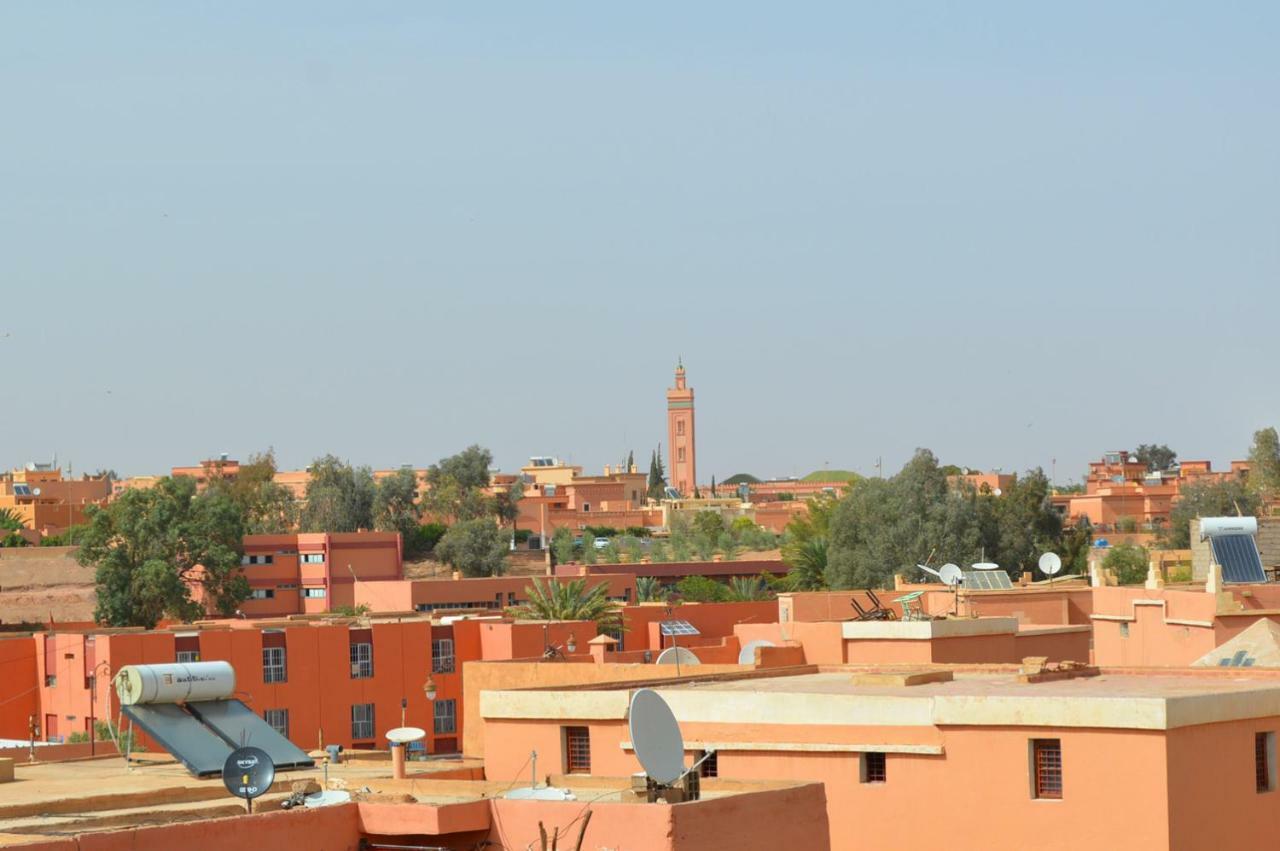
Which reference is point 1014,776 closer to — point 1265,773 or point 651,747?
point 1265,773

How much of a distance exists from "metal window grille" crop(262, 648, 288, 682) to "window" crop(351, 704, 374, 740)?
185cm

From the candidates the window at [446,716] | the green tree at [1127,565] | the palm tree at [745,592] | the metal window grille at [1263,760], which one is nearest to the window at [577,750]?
the metal window grille at [1263,760]

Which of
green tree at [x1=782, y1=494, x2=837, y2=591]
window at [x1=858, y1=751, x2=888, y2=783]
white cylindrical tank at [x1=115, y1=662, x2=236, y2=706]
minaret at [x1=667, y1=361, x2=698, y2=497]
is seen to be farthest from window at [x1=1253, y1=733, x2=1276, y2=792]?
minaret at [x1=667, y1=361, x2=698, y2=497]

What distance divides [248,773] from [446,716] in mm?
30318

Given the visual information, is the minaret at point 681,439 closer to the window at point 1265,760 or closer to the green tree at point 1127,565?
the green tree at point 1127,565

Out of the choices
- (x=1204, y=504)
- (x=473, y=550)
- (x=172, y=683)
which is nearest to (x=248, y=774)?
(x=172, y=683)

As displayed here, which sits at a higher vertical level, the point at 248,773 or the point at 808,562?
the point at 248,773

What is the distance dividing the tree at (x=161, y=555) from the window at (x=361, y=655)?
1167 inches

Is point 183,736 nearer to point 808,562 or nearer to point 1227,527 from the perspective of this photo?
point 1227,527

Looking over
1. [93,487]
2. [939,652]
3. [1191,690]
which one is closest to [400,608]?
[939,652]

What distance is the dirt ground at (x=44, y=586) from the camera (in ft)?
255

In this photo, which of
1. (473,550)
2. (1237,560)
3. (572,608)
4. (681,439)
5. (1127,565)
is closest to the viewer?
(1237,560)

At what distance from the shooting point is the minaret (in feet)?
616

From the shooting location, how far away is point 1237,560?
3456 cm
